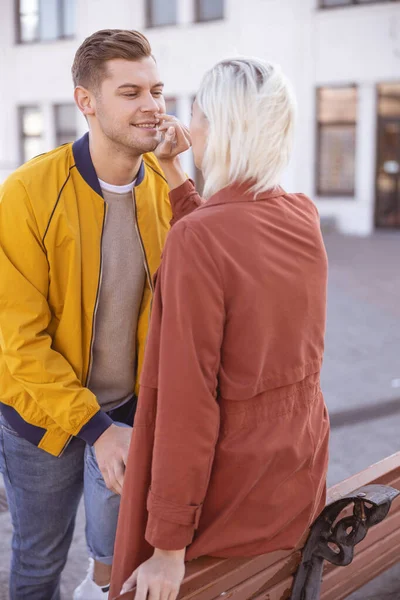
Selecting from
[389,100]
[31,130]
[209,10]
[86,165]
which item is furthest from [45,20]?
[86,165]

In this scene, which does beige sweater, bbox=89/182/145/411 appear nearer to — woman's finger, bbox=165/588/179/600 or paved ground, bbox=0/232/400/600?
woman's finger, bbox=165/588/179/600

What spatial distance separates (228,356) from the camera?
5.91ft

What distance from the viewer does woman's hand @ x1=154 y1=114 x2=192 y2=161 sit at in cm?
242

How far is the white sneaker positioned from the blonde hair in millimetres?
1573

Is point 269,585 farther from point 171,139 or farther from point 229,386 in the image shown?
point 171,139

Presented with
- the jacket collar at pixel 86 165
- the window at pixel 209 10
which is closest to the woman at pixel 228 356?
the jacket collar at pixel 86 165

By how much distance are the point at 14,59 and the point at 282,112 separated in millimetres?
21649

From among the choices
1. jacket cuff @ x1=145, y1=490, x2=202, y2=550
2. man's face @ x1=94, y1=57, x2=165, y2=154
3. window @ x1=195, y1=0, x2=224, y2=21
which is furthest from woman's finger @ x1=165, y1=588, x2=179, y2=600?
window @ x1=195, y1=0, x2=224, y2=21

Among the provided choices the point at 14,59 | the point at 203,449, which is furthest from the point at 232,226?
the point at 14,59

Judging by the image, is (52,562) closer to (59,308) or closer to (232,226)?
(59,308)

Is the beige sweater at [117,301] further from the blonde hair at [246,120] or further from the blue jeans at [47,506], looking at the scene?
the blonde hair at [246,120]

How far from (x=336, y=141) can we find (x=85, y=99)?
51.6 feet

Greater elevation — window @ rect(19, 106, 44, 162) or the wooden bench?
window @ rect(19, 106, 44, 162)

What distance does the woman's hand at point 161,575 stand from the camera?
1797 millimetres
